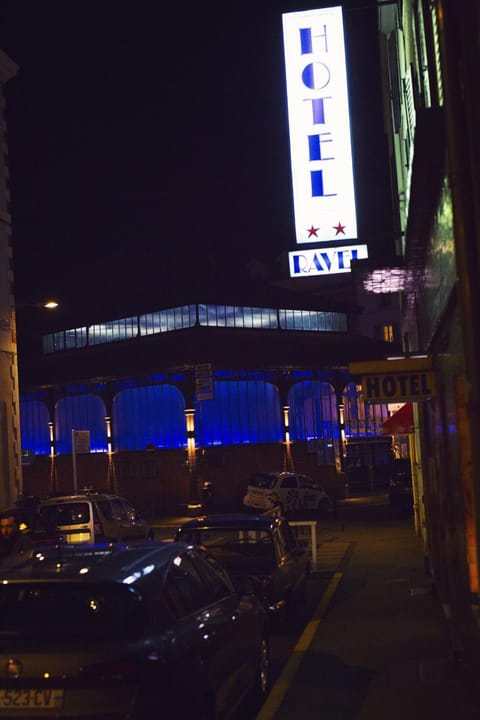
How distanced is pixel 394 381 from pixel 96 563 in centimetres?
574

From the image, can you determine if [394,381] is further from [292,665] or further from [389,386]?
[292,665]

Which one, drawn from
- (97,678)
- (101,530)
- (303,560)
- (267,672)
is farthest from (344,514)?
(97,678)

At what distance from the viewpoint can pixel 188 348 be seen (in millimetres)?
45406

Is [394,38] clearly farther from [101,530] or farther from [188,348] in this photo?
[188,348]

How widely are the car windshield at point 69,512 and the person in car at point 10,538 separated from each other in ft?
19.7

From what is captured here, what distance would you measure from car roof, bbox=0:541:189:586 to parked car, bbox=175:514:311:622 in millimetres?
4985

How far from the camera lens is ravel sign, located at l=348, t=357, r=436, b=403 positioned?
1152 centimetres

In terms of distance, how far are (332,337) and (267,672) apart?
1649 inches

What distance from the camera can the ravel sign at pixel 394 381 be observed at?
11516 millimetres

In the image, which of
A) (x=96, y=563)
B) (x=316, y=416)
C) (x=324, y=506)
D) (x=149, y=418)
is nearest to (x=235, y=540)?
(x=96, y=563)

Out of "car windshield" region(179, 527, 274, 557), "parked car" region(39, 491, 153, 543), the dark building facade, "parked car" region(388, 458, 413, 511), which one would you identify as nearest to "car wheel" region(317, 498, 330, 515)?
"parked car" region(388, 458, 413, 511)

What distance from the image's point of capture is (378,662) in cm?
1052

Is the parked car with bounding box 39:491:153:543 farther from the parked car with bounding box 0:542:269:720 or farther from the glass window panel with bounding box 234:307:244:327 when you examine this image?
the glass window panel with bounding box 234:307:244:327

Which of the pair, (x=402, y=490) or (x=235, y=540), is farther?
(x=402, y=490)
